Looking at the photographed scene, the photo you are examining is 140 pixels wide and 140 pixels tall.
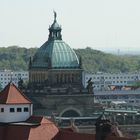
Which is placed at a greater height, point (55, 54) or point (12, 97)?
point (55, 54)

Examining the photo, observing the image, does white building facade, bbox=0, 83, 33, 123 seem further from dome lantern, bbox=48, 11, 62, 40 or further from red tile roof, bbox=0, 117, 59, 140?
dome lantern, bbox=48, 11, 62, 40

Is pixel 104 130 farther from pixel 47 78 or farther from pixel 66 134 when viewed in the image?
Result: pixel 47 78

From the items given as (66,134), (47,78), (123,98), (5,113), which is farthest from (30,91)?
(123,98)

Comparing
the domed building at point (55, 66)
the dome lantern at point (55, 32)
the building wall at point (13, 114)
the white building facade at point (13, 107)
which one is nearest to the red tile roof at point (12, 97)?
the white building facade at point (13, 107)

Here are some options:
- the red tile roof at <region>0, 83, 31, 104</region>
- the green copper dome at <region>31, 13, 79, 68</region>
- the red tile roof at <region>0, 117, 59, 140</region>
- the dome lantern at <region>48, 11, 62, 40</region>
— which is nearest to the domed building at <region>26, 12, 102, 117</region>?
the green copper dome at <region>31, 13, 79, 68</region>

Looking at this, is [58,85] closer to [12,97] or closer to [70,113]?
[70,113]

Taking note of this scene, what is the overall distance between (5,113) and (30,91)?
75.0 ft

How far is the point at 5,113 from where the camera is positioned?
202 ft

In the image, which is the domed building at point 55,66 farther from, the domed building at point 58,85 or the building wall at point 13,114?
the building wall at point 13,114

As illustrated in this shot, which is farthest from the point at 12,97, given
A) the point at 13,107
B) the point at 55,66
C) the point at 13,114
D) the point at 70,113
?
the point at 70,113

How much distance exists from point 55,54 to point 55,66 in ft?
4.71

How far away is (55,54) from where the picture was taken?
86188mm

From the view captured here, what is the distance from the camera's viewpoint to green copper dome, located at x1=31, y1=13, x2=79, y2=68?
280 feet

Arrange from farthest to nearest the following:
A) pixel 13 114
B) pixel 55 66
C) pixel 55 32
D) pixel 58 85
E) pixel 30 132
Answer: pixel 55 32
pixel 55 66
pixel 58 85
pixel 13 114
pixel 30 132
